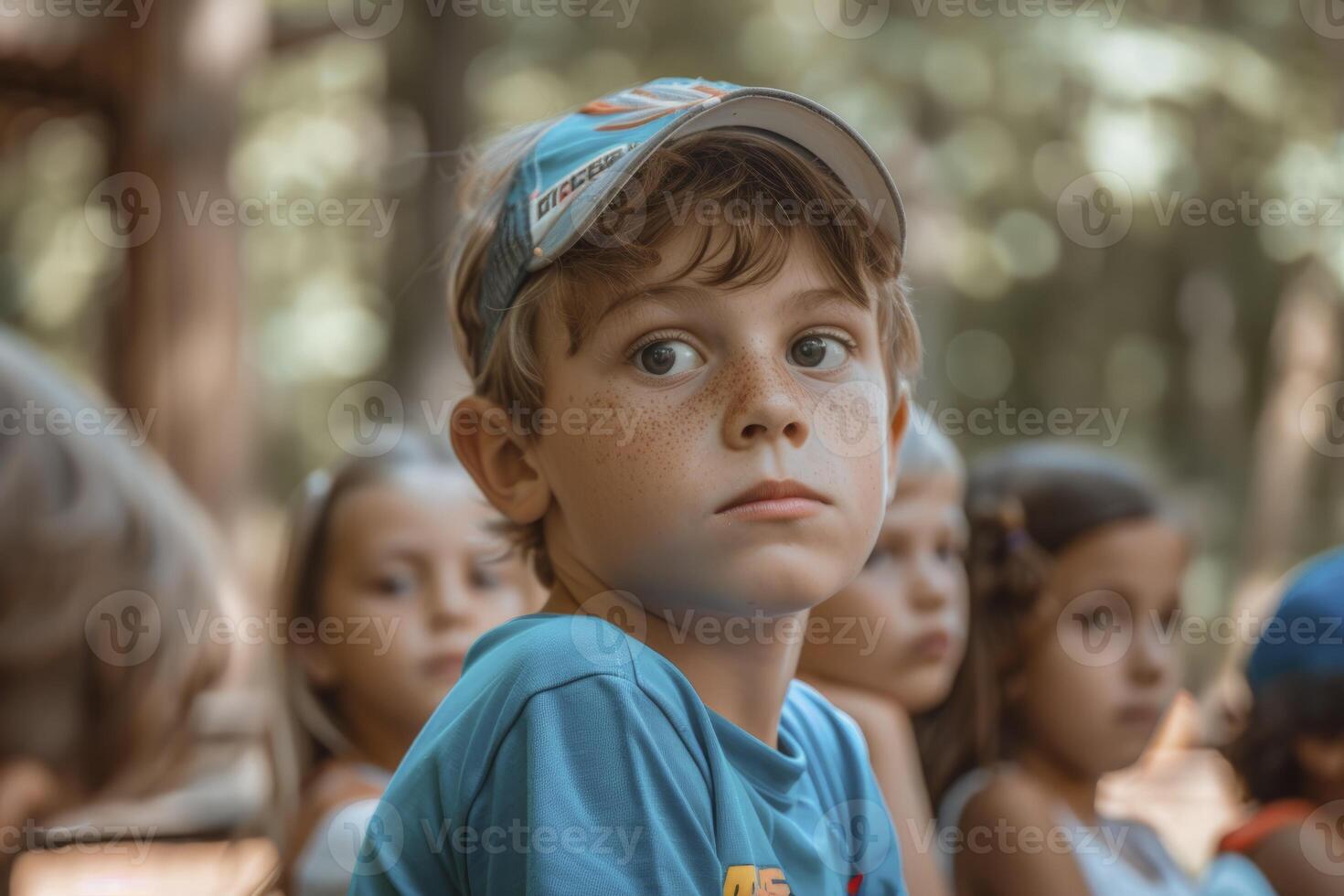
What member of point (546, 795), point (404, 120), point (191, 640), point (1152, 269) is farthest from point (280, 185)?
point (546, 795)

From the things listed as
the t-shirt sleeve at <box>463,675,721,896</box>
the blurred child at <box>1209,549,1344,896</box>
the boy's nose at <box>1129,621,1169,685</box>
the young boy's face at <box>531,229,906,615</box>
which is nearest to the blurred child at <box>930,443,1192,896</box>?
the boy's nose at <box>1129,621,1169,685</box>

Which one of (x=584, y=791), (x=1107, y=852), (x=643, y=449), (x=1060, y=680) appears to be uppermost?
(x=643, y=449)

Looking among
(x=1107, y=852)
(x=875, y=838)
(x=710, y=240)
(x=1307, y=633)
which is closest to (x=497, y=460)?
(x=710, y=240)

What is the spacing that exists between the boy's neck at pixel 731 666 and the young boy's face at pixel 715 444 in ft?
0.11

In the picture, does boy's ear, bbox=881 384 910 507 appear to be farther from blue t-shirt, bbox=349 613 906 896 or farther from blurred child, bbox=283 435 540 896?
blurred child, bbox=283 435 540 896

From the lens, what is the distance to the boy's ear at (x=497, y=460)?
1396 millimetres

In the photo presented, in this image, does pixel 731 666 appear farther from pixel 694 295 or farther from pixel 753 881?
pixel 694 295

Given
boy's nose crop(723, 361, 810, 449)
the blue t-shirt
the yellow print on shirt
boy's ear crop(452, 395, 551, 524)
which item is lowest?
the yellow print on shirt

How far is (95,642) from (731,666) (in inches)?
65.0

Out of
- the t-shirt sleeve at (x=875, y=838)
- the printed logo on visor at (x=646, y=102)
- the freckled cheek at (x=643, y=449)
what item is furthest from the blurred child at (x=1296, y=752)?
the printed logo on visor at (x=646, y=102)

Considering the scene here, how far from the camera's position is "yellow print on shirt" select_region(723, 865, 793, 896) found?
1161 mm

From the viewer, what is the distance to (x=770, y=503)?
1233 mm

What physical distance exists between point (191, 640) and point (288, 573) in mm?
382

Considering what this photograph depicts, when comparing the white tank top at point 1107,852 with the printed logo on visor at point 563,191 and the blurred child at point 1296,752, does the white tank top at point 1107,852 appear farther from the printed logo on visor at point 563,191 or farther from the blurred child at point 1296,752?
the printed logo on visor at point 563,191
